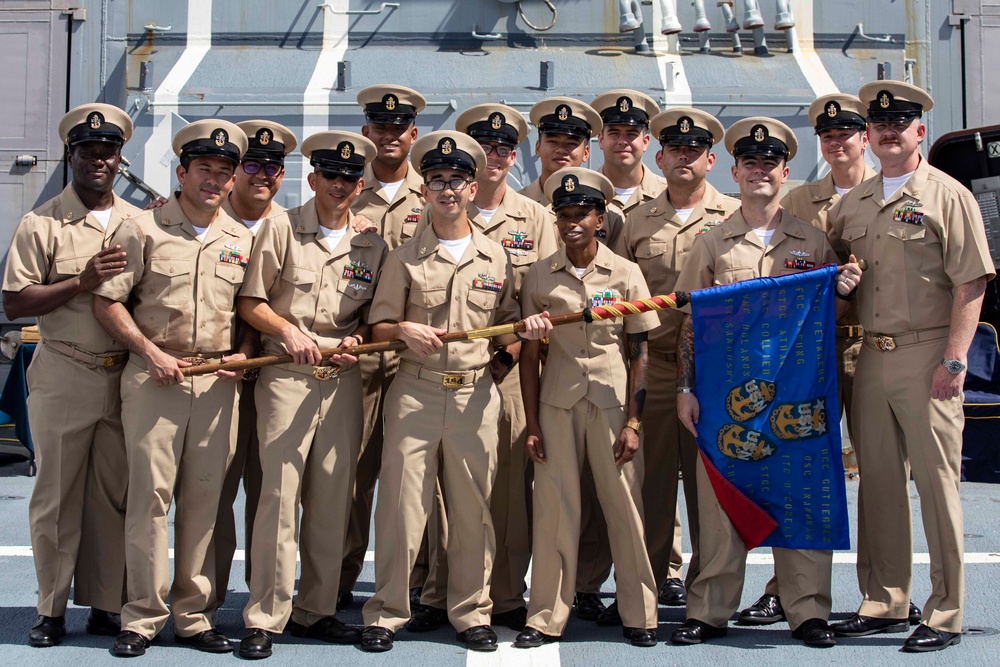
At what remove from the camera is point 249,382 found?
14.1 feet

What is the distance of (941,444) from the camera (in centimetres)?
391

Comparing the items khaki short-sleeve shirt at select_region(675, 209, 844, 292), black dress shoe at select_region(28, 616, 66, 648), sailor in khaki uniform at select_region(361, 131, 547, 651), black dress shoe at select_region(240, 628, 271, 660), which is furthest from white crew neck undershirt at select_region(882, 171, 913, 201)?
black dress shoe at select_region(28, 616, 66, 648)

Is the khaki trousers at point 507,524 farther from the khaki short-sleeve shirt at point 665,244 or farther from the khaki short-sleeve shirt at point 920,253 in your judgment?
the khaki short-sleeve shirt at point 920,253

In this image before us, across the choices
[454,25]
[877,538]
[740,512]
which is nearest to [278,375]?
[740,512]

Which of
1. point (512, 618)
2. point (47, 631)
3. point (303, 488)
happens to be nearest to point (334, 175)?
point (303, 488)

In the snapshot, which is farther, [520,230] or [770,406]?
[520,230]

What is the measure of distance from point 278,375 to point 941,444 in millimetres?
2479

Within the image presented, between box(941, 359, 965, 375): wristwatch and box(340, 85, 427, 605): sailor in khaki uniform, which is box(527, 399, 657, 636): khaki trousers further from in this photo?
box(941, 359, 965, 375): wristwatch

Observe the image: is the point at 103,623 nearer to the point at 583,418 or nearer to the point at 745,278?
the point at 583,418

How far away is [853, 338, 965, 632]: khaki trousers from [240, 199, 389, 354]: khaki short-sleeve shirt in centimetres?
202

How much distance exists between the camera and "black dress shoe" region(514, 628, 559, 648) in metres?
3.92

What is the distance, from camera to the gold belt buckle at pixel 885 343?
4004 mm

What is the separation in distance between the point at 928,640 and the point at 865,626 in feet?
0.85

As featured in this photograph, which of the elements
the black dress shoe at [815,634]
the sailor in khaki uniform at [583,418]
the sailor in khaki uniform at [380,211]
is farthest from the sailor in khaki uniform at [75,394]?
the black dress shoe at [815,634]
